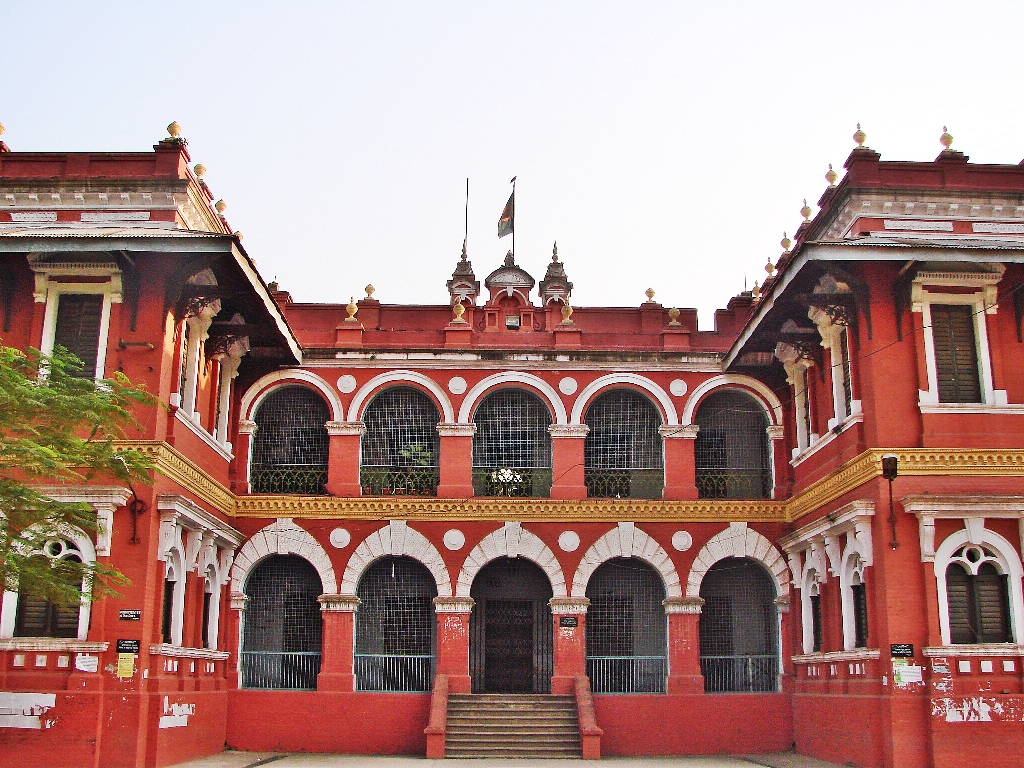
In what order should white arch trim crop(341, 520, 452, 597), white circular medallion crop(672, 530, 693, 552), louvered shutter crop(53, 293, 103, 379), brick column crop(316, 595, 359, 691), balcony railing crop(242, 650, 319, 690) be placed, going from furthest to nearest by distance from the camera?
white circular medallion crop(672, 530, 693, 552) → white arch trim crop(341, 520, 452, 597) → balcony railing crop(242, 650, 319, 690) → brick column crop(316, 595, 359, 691) → louvered shutter crop(53, 293, 103, 379)

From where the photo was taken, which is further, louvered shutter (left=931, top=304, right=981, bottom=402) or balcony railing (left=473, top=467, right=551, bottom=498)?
balcony railing (left=473, top=467, right=551, bottom=498)

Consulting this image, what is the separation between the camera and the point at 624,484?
21.9 meters

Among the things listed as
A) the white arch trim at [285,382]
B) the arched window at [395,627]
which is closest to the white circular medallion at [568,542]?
the arched window at [395,627]

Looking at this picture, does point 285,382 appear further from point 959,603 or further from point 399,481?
point 959,603

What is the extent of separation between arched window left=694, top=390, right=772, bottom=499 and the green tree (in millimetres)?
11403

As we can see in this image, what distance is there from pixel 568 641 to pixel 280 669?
18.1ft

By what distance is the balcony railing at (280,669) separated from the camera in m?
21.0

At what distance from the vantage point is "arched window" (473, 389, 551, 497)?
21.9 metres

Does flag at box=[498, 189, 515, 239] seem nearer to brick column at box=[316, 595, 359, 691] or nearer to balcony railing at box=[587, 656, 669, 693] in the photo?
brick column at box=[316, 595, 359, 691]

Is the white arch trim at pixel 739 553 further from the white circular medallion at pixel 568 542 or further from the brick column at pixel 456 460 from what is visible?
the brick column at pixel 456 460

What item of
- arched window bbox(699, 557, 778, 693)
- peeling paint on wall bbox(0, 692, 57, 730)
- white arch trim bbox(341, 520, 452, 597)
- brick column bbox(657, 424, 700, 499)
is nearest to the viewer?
peeling paint on wall bbox(0, 692, 57, 730)

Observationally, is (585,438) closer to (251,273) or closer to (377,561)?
(377,561)

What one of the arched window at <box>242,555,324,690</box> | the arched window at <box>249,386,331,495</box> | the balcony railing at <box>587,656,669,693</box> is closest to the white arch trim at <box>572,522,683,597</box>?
the balcony railing at <box>587,656,669,693</box>

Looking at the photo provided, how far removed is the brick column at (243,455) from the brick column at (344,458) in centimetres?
155
